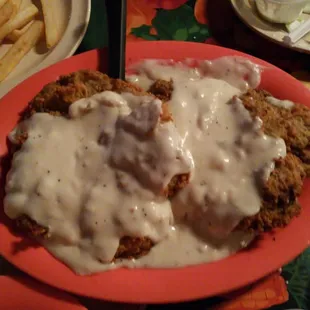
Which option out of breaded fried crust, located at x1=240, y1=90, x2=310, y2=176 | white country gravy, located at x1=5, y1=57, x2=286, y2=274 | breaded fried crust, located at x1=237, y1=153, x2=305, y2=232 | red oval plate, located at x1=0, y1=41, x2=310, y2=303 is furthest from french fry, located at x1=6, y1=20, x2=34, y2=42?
breaded fried crust, located at x1=237, y1=153, x2=305, y2=232

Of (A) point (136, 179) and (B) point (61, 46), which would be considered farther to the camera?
(B) point (61, 46)

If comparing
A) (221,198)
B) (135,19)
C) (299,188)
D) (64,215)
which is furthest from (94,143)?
(135,19)

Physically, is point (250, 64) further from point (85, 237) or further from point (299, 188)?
point (85, 237)

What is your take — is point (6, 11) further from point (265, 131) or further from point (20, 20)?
point (265, 131)

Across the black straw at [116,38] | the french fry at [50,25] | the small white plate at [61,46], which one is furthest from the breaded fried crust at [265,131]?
the french fry at [50,25]

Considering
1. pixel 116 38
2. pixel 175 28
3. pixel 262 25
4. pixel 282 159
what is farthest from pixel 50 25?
pixel 282 159

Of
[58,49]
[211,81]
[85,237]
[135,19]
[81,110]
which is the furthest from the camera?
[135,19]

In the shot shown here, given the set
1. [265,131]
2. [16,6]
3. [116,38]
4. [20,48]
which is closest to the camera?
[265,131]

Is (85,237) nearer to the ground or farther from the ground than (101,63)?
nearer to the ground
